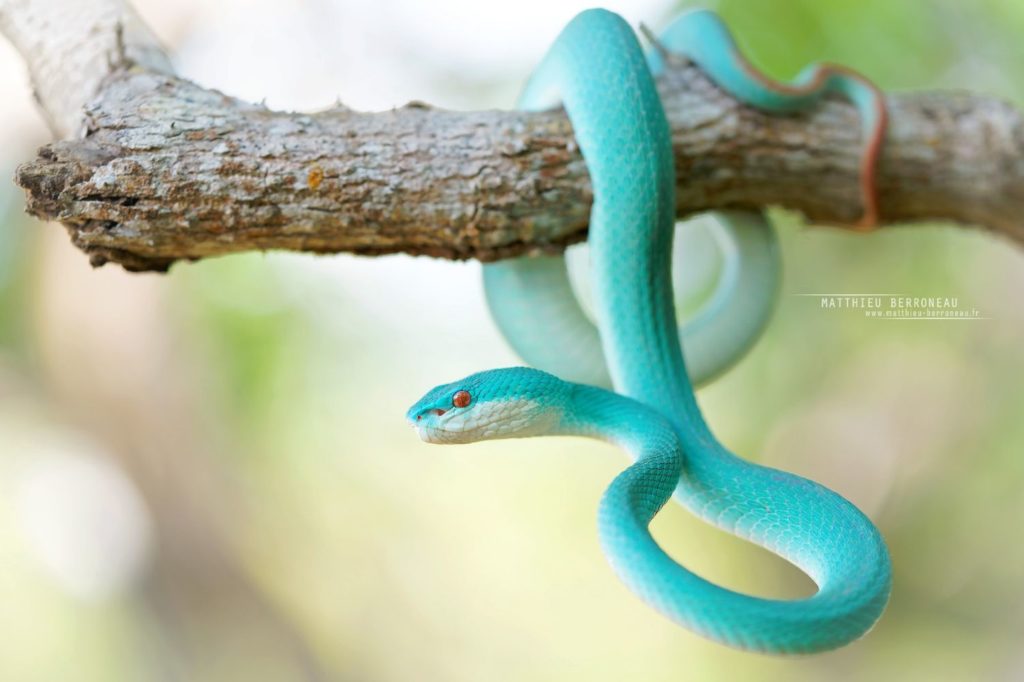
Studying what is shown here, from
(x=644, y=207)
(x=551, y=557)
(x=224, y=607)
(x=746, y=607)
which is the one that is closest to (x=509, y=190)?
(x=644, y=207)

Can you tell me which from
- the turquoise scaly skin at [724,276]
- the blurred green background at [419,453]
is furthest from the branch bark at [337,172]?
the blurred green background at [419,453]

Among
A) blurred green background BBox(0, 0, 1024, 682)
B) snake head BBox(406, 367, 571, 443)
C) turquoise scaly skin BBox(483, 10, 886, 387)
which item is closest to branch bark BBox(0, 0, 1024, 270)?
turquoise scaly skin BBox(483, 10, 886, 387)

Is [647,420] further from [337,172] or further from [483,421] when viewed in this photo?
[337,172]

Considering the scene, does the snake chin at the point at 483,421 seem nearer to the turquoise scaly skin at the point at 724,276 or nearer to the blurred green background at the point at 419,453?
the turquoise scaly skin at the point at 724,276

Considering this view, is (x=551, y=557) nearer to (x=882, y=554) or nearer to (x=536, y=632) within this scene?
(x=536, y=632)

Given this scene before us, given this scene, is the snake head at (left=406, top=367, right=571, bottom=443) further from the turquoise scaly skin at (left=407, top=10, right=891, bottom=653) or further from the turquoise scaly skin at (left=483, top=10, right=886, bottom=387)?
the turquoise scaly skin at (left=483, top=10, right=886, bottom=387)

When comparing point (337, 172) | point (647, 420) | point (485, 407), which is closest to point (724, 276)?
point (647, 420)
